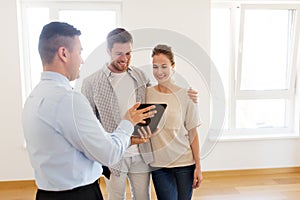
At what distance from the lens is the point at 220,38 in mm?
2895

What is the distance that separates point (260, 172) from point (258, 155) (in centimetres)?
19

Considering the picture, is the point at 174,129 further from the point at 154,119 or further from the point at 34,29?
the point at 34,29

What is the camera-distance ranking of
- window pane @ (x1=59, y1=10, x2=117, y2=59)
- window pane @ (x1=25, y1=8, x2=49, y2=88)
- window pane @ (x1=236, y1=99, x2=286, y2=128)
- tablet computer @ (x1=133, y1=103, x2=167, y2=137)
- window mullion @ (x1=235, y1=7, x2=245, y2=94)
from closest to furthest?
1. tablet computer @ (x1=133, y1=103, x2=167, y2=137)
2. window pane @ (x1=59, y1=10, x2=117, y2=59)
3. window pane @ (x1=25, y1=8, x2=49, y2=88)
4. window mullion @ (x1=235, y1=7, x2=245, y2=94)
5. window pane @ (x1=236, y1=99, x2=286, y2=128)

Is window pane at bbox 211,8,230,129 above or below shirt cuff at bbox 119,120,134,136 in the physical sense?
above

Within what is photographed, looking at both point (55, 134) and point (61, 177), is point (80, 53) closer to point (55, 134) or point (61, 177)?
point (55, 134)

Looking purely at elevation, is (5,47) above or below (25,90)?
above

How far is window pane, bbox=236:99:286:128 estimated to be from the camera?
3.06 m

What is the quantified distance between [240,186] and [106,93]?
2024 mm

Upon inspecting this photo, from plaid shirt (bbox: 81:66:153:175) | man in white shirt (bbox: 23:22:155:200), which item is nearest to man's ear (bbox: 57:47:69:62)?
man in white shirt (bbox: 23:22:155:200)

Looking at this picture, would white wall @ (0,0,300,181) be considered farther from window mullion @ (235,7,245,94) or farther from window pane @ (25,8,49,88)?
window mullion @ (235,7,245,94)

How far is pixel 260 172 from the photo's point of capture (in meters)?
3.01

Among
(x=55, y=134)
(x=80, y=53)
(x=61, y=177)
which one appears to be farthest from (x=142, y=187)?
(x=80, y=53)

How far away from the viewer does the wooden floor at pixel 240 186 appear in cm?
253

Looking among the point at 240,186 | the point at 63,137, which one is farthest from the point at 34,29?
the point at 240,186
